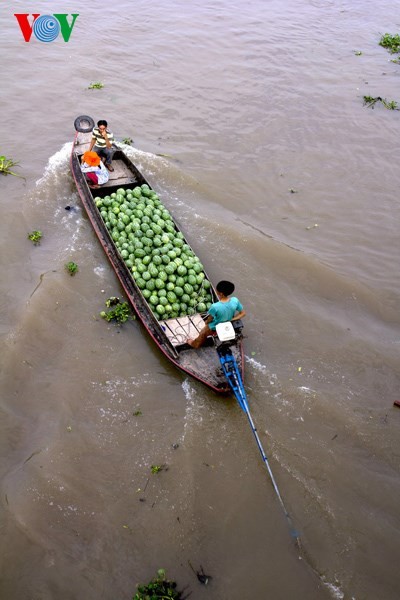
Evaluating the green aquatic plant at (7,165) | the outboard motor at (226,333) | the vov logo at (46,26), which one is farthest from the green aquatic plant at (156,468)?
the vov logo at (46,26)

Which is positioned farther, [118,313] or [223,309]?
[118,313]

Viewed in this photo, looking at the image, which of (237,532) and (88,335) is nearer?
(237,532)

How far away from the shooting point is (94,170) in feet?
31.8

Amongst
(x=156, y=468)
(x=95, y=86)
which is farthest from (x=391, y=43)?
(x=156, y=468)

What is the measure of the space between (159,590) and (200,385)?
301 cm

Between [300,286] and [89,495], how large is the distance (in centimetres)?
567

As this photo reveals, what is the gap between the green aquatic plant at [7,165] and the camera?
37.0 ft

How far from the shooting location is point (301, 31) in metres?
19.0

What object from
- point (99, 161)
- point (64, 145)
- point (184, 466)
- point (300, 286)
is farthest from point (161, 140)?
point (184, 466)

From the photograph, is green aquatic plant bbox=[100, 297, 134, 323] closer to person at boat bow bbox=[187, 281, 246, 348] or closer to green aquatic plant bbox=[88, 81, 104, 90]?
person at boat bow bbox=[187, 281, 246, 348]

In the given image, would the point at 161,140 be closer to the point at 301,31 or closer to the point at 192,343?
Answer: the point at 192,343

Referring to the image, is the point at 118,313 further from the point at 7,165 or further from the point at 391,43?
the point at 391,43

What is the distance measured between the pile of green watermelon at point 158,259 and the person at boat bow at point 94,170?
1.12 meters

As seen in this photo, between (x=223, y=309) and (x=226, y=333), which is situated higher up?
(x=223, y=309)
